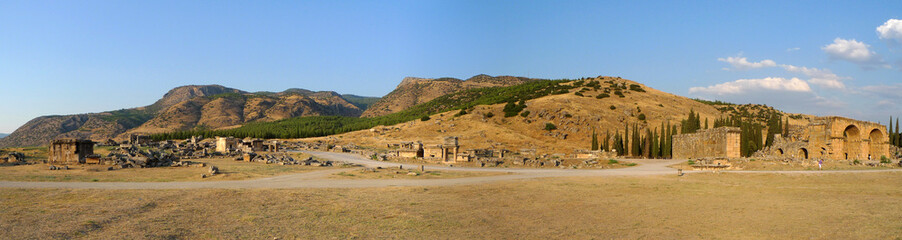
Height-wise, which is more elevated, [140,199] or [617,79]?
[617,79]

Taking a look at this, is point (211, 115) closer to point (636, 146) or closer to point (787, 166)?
point (636, 146)

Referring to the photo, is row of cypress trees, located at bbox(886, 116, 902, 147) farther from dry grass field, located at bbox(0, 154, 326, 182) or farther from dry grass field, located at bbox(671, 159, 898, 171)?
dry grass field, located at bbox(0, 154, 326, 182)

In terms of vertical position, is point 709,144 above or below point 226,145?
above

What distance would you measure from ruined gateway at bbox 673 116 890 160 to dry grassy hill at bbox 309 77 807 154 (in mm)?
16695

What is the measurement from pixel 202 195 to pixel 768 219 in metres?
15.7

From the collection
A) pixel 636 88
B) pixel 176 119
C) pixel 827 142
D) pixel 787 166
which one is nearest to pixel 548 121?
pixel 636 88

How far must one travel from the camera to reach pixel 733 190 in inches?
696

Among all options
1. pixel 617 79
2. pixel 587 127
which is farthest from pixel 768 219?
pixel 617 79

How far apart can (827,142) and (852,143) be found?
2952 mm

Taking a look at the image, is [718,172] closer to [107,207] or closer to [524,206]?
[524,206]

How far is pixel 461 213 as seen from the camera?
502 inches

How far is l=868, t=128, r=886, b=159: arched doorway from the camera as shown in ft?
125

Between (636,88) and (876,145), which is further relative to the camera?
(636,88)

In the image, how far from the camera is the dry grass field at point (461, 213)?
9977 millimetres
